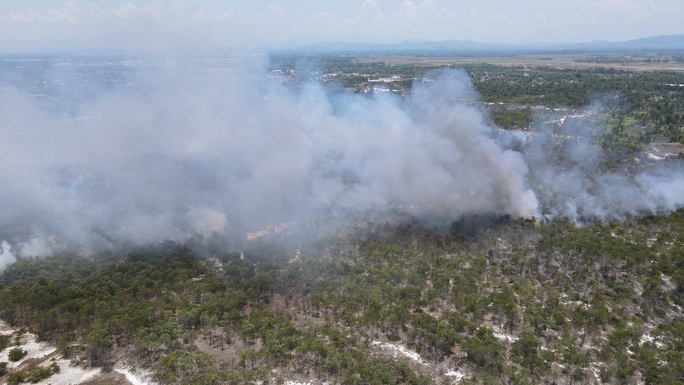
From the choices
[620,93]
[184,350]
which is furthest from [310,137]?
[620,93]

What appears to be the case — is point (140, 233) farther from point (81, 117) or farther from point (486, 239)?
point (81, 117)

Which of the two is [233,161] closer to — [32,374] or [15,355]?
[15,355]

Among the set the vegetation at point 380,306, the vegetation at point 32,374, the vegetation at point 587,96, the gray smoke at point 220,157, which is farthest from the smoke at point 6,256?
the vegetation at point 587,96

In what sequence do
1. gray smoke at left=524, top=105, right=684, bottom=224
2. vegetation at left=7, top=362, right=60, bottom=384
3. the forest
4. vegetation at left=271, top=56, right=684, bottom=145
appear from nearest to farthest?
vegetation at left=7, top=362, right=60, bottom=384 → the forest → gray smoke at left=524, top=105, right=684, bottom=224 → vegetation at left=271, top=56, right=684, bottom=145

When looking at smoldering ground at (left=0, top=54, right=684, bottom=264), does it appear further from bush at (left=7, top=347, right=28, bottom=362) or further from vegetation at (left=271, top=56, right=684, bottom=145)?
vegetation at (left=271, top=56, right=684, bottom=145)

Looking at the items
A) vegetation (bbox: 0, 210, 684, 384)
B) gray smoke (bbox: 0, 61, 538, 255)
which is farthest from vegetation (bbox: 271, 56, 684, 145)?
vegetation (bbox: 0, 210, 684, 384)
